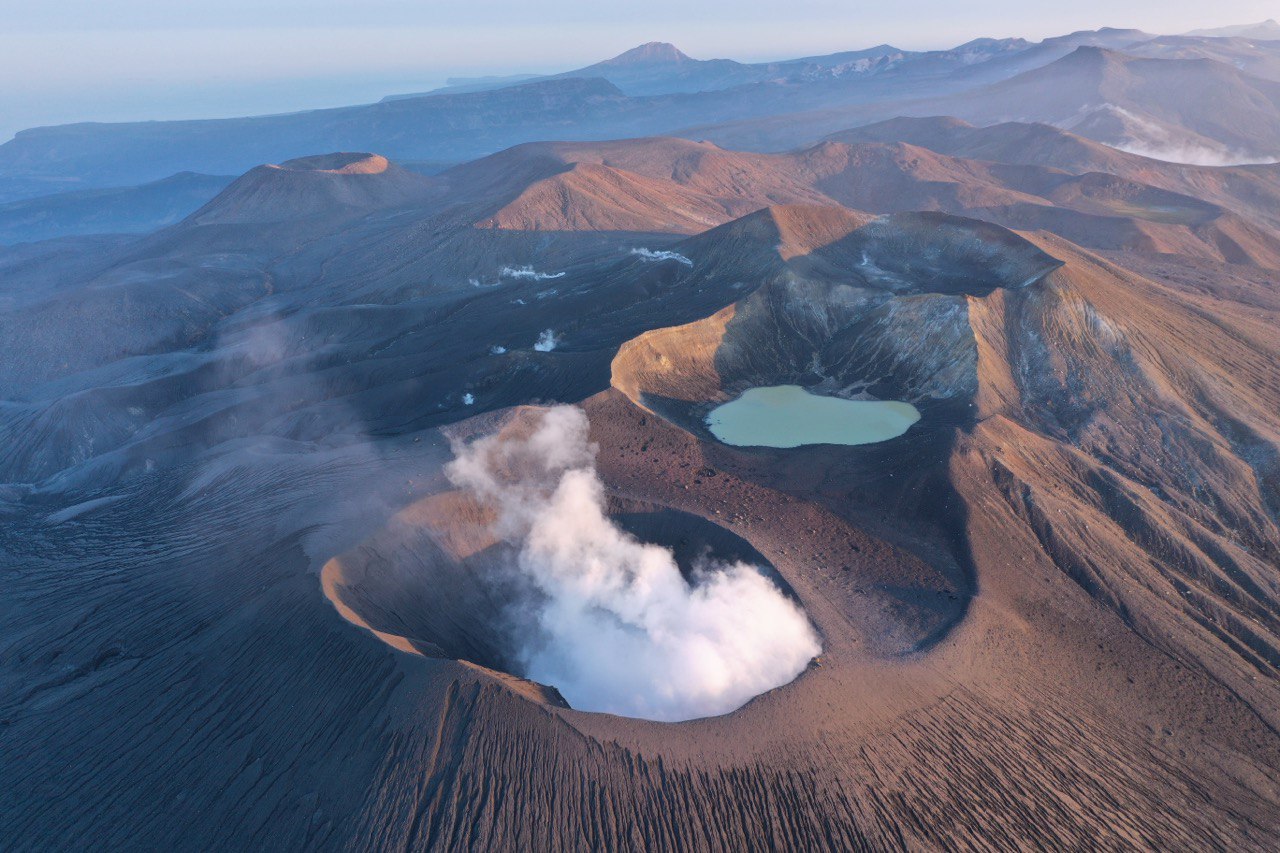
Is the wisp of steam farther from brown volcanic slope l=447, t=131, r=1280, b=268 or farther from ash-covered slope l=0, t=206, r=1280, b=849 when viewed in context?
brown volcanic slope l=447, t=131, r=1280, b=268

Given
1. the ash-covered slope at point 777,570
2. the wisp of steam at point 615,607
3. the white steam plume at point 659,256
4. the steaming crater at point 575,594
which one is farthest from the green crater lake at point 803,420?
the white steam plume at point 659,256

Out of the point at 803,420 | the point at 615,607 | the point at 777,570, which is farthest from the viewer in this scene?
the point at 803,420

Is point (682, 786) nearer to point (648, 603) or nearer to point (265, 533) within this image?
point (648, 603)

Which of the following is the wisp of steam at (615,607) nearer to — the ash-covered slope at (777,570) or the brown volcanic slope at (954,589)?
the ash-covered slope at (777,570)

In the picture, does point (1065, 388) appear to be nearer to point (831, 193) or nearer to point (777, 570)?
point (777, 570)

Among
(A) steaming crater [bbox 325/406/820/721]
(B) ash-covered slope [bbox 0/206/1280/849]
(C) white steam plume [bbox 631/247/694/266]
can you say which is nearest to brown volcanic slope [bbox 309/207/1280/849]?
(B) ash-covered slope [bbox 0/206/1280/849]

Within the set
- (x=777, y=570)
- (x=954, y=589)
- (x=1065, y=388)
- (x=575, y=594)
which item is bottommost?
(x=954, y=589)

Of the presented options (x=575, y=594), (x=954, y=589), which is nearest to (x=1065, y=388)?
(x=954, y=589)
